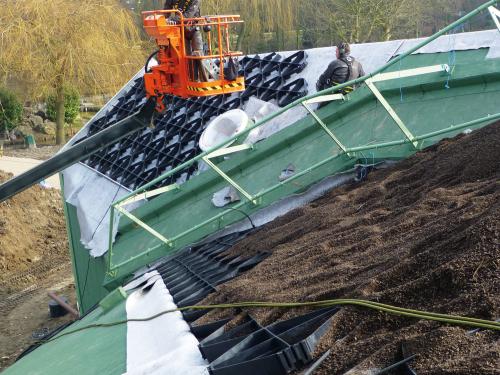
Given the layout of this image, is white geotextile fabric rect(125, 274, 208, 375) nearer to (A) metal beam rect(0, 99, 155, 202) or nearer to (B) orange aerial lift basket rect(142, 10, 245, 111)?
(A) metal beam rect(0, 99, 155, 202)

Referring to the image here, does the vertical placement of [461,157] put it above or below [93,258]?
above

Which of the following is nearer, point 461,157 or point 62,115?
point 461,157

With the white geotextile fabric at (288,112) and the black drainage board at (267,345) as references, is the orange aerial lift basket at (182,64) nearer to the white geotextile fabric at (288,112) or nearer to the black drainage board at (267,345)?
the white geotextile fabric at (288,112)

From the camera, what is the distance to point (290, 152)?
8406 millimetres

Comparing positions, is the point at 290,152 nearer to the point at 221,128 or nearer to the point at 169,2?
the point at 221,128

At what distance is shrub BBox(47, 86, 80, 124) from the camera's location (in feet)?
99.9

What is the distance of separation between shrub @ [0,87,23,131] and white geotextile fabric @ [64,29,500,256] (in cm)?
1909

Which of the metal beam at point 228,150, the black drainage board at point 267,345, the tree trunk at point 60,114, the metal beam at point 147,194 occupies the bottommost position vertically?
the tree trunk at point 60,114

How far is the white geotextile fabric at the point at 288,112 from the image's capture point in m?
7.74

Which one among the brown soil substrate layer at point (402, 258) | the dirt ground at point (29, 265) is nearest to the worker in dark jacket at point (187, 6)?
the brown soil substrate layer at point (402, 258)

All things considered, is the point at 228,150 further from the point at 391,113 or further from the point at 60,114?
the point at 60,114

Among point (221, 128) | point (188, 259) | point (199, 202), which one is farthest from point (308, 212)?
point (221, 128)

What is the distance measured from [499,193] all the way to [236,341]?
197 centimetres

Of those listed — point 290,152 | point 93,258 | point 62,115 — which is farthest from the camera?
point 62,115
